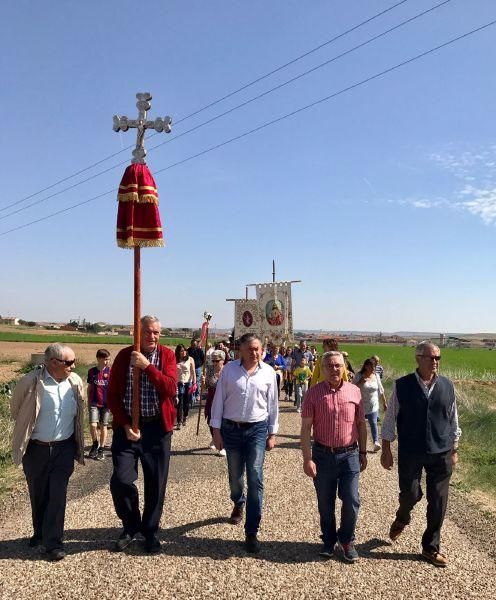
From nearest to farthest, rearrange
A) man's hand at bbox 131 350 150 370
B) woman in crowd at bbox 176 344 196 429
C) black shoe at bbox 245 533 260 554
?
man's hand at bbox 131 350 150 370, black shoe at bbox 245 533 260 554, woman in crowd at bbox 176 344 196 429

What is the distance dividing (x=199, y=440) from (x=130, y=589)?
5643 millimetres


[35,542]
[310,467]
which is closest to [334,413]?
[310,467]

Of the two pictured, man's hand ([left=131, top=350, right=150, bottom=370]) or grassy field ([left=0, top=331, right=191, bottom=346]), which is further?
grassy field ([left=0, top=331, right=191, bottom=346])

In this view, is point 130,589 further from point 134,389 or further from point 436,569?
point 436,569

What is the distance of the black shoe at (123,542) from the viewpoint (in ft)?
14.7

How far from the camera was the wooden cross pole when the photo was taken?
4.52 metres

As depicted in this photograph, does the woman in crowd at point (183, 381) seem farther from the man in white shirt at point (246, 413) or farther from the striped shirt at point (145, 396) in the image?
Result: the striped shirt at point (145, 396)

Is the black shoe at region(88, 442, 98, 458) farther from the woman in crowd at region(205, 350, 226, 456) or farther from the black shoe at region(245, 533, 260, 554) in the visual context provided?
the black shoe at region(245, 533, 260, 554)

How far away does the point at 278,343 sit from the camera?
1786cm

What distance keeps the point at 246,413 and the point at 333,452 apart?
35.2 inches

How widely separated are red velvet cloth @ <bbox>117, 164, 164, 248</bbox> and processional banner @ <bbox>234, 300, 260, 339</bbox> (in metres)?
13.1

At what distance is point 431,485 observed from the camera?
178 inches

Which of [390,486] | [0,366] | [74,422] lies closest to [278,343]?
[390,486]

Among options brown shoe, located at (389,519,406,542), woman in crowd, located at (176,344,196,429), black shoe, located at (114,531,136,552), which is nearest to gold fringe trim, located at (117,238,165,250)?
black shoe, located at (114,531,136,552)
